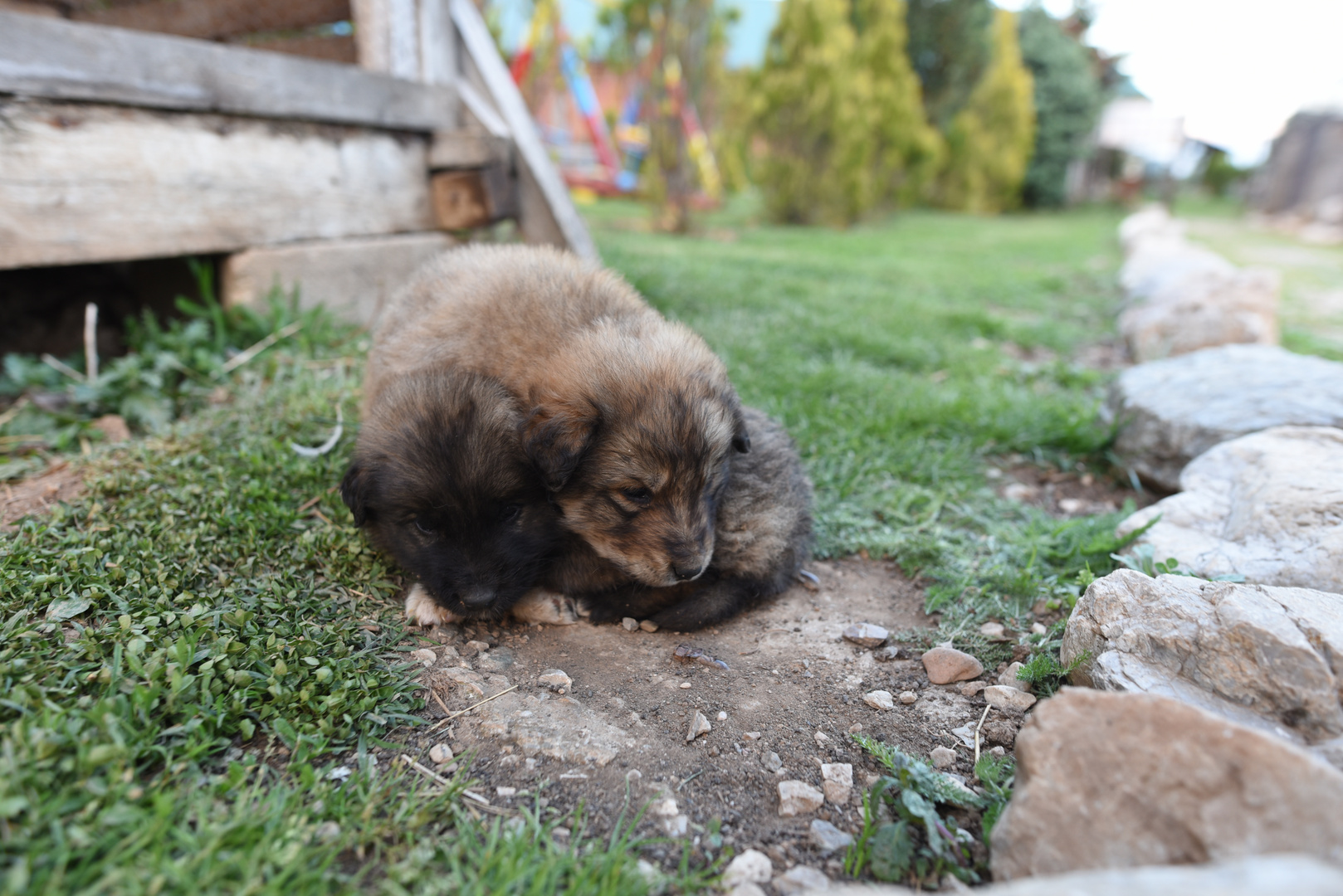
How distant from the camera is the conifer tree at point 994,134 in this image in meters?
23.0

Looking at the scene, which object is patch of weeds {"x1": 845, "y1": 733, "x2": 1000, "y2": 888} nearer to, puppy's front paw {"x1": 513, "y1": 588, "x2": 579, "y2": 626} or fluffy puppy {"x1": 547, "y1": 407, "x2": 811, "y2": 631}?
fluffy puppy {"x1": 547, "y1": 407, "x2": 811, "y2": 631}

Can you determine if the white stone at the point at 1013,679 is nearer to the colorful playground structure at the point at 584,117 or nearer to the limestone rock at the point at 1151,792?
the limestone rock at the point at 1151,792

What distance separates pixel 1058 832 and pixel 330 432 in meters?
3.25

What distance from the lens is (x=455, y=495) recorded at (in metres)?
2.56

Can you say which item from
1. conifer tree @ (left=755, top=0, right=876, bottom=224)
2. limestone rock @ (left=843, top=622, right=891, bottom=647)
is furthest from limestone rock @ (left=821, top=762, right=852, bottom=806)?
conifer tree @ (left=755, top=0, right=876, bottom=224)

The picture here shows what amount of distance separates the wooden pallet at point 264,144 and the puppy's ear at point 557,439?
9.81 feet

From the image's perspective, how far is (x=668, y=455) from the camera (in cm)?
262

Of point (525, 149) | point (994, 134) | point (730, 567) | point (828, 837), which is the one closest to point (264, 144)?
point (525, 149)

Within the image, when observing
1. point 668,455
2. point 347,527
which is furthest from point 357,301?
point 668,455

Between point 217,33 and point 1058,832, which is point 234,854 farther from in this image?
point 217,33

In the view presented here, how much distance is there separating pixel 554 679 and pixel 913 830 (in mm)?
1142

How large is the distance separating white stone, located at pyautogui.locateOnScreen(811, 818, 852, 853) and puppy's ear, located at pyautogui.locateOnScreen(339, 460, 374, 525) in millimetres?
1718

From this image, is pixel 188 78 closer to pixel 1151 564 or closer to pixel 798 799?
pixel 798 799

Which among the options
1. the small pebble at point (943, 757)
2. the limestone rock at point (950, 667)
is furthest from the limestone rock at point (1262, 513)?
the small pebble at point (943, 757)
